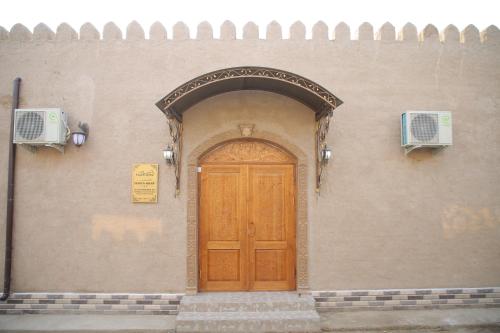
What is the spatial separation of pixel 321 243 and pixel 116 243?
3408mm

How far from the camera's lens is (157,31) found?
6242mm

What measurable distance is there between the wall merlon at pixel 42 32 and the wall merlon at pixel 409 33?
6.12 metres

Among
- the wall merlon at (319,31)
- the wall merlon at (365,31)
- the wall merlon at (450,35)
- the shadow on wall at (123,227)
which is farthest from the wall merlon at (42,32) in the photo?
the wall merlon at (450,35)

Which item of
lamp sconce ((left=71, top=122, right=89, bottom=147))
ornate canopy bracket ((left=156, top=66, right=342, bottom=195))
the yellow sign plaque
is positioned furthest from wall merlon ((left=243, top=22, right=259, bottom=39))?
lamp sconce ((left=71, top=122, right=89, bottom=147))

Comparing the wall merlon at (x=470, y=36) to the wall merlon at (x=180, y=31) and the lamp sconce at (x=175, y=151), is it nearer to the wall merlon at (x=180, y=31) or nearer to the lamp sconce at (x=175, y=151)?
the wall merlon at (x=180, y=31)

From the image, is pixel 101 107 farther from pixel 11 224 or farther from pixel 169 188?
pixel 11 224

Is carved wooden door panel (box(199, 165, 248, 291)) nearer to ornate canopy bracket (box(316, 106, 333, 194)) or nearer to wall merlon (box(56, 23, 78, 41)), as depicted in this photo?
ornate canopy bracket (box(316, 106, 333, 194))

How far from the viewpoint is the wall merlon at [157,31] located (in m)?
6.23

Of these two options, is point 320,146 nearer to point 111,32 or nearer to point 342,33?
point 342,33

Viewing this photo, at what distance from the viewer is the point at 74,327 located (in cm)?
529

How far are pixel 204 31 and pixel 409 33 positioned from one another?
3.61 metres

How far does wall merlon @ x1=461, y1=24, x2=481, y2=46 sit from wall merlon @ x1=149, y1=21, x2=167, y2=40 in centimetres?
527

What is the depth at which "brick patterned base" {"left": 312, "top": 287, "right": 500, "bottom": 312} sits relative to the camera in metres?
5.94

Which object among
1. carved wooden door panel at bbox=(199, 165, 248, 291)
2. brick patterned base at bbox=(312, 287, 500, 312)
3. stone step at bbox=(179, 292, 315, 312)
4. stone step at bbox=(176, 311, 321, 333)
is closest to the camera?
stone step at bbox=(176, 311, 321, 333)
